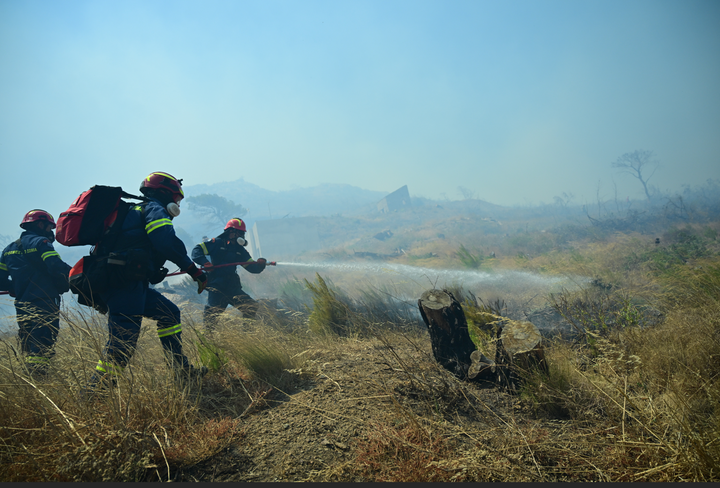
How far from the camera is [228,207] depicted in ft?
206

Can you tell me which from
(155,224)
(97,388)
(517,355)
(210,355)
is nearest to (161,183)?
(155,224)

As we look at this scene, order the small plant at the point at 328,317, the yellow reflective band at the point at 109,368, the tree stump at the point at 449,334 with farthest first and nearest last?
1. the small plant at the point at 328,317
2. the tree stump at the point at 449,334
3. the yellow reflective band at the point at 109,368

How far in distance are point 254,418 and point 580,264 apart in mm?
10713

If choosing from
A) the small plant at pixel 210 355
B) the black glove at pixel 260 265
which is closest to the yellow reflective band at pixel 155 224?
the small plant at pixel 210 355

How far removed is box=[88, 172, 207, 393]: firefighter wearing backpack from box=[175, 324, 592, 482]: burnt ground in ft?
2.62

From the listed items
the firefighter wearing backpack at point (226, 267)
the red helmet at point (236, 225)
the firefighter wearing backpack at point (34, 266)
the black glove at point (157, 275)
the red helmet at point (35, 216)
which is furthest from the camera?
the red helmet at point (236, 225)

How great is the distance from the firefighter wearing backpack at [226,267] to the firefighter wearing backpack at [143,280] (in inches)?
91.9

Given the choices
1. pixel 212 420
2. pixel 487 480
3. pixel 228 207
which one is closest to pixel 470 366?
pixel 487 480

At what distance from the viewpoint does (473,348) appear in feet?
10.5

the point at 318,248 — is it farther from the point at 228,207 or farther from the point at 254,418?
the point at 254,418

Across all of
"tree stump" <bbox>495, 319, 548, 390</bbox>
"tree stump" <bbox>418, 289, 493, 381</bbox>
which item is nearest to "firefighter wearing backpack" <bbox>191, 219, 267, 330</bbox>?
"tree stump" <bbox>418, 289, 493, 381</bbox>

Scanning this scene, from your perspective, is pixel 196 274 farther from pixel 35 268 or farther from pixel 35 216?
pixel 35 216

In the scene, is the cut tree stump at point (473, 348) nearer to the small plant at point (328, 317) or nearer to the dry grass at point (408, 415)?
the dry grass at point (408, 415)

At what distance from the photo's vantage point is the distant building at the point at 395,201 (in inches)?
2554
